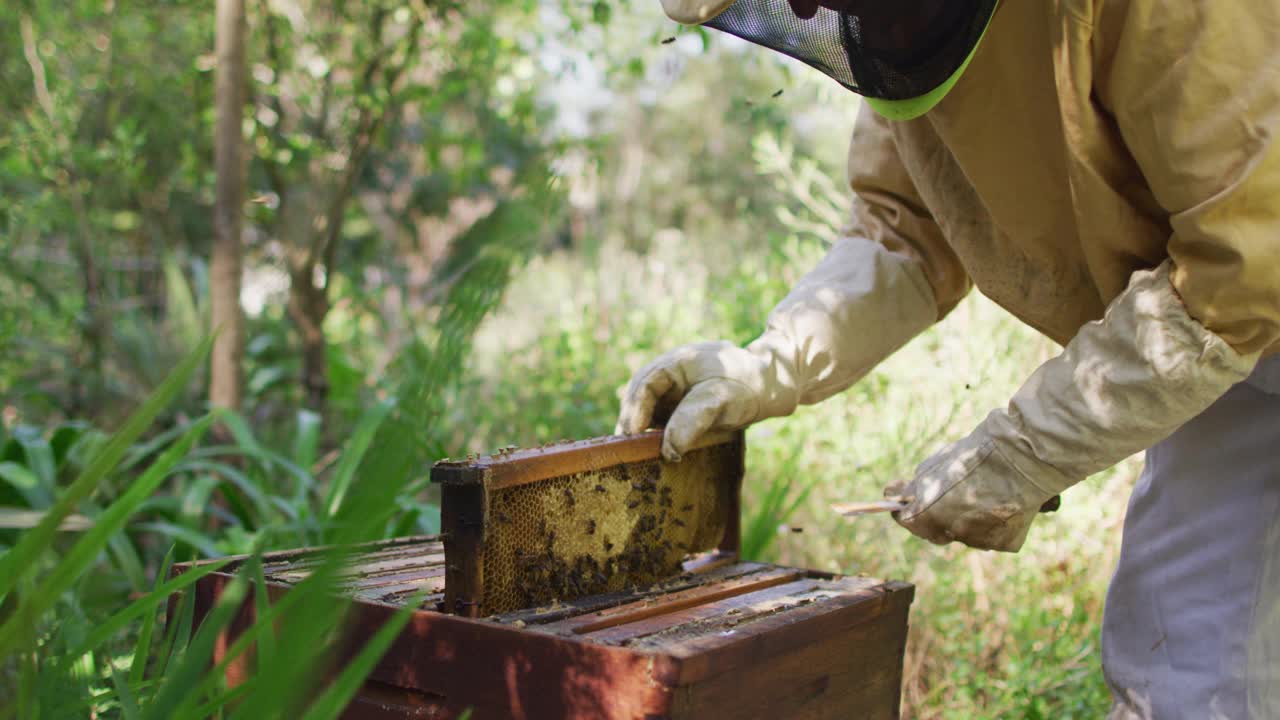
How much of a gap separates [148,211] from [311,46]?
1.30 meters

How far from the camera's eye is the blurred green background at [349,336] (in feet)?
9.13

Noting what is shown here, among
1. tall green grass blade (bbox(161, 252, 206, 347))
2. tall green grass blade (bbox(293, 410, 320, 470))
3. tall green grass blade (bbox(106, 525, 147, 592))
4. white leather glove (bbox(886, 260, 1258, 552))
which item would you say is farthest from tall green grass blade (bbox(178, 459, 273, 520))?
white leather glove (bbox(886, 260, 1258, 552))

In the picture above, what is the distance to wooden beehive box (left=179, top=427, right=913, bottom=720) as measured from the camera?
4.13 ft

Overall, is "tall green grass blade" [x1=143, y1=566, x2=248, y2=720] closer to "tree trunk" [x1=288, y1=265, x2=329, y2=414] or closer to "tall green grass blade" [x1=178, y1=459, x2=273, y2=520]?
"tall green grass blade" [x1=178, y1=459, x2=273, y2=520]

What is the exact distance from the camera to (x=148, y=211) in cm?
499

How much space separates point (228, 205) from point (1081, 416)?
2631 mm

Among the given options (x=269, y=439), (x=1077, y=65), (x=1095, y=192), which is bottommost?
(x=269, y=439)

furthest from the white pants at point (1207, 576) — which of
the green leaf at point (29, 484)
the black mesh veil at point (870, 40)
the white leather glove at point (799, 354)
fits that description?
the green leaf at point (29, 484)

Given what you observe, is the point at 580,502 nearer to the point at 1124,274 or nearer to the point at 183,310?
the point at 1124,274

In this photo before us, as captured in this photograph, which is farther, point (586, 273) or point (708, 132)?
point (708, 132)

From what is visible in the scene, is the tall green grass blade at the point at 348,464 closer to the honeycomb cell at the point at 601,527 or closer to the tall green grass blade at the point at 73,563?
the honeycomb cell at the point at 601,527

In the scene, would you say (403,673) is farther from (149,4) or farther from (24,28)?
(149,4)

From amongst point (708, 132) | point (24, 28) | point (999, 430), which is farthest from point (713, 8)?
point (708, 132)

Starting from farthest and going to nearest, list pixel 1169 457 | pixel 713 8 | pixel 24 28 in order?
pixel 24 28 < pixel 1169 457 < pixel 713 8
